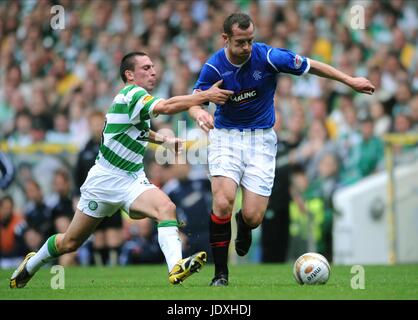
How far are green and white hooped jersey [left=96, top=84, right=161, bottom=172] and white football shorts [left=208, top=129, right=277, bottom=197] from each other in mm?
691

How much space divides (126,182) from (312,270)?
1.88 m

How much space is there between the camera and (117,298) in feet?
24.9

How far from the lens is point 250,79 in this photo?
906 centimetres

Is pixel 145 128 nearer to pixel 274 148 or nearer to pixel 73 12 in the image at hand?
pixel 274 148

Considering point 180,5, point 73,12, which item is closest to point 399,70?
point 180,5

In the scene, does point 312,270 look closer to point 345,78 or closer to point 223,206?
point 223,206

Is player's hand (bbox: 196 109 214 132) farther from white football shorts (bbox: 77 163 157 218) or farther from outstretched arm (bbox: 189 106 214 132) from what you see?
white football shorts (bbox: 77 163 157 218)

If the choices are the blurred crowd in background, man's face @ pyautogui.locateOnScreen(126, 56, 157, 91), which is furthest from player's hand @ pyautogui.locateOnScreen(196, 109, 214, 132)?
the blurred crowd in background

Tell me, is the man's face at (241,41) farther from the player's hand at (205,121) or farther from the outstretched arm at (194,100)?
the player's hand at (205,121)

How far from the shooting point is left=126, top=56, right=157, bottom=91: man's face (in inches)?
357

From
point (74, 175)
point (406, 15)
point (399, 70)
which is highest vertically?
point (406, 15)

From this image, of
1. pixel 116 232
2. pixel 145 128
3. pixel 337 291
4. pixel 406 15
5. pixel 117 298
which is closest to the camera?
pixel 117 298

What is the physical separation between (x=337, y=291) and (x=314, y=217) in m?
6.86
